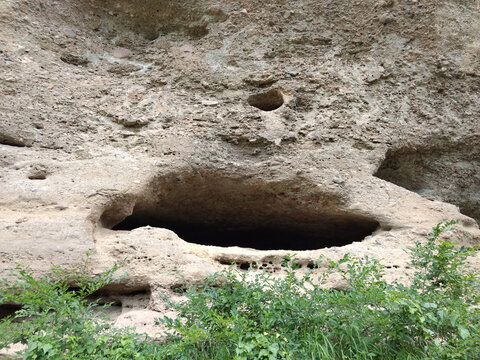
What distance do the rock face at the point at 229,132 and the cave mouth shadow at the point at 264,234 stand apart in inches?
0.7

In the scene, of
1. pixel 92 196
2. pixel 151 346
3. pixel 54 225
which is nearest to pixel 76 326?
pixel 151 346

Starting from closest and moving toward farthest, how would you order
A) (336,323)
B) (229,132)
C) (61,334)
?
(61,334)
(336,323)
(229,132)

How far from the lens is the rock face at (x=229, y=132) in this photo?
2.88 m

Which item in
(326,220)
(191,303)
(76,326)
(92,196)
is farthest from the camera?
(326,220)

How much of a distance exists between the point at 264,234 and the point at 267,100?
1.14 meters

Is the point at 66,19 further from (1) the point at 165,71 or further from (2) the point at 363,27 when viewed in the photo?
(2) the point at 363,27

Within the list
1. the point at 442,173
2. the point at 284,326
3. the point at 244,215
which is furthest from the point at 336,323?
the point at 442,173

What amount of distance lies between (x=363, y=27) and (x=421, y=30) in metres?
0.48

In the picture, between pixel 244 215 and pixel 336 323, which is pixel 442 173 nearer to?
pixel 244 215

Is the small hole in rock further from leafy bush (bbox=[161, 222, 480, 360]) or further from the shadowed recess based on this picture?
leafy bush (bbox=[161, 222, 480, 360])

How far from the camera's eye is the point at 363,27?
13.5 ft

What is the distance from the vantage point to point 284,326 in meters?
2.19

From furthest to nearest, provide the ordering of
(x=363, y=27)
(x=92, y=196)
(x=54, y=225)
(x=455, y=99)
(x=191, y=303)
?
(x=363, y=27), (x=455, y=99), (x=92, y=196), (x=54, y=225), (x=191, y=303)

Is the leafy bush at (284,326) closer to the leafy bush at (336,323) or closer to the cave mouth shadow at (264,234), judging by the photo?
the leafy bush at (336,323)
